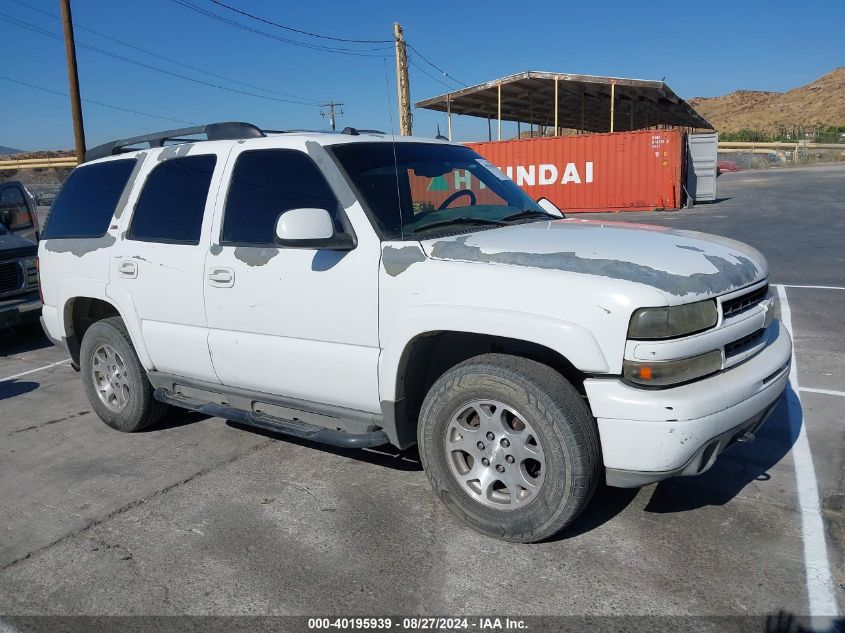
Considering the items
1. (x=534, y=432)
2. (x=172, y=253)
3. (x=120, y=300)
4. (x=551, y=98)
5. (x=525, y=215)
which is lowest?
(x=534, y=432)

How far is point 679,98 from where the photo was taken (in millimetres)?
29875

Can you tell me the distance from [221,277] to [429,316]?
146 centimetres

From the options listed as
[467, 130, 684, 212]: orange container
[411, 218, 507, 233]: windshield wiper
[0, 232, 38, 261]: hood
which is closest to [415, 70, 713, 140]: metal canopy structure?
[467, 130, 684, 212]: orange container

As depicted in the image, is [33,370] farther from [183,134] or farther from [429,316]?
[429,316]

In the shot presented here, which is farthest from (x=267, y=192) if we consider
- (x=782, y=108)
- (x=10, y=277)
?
A: (x=782, y=108)

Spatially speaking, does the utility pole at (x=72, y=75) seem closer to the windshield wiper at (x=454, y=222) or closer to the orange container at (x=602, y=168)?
the orange container at (x=602, y=168)

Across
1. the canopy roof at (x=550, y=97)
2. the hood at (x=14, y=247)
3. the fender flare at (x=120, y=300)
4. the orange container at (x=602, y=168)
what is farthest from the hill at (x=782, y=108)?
the fender flare at (x=120, y=300)

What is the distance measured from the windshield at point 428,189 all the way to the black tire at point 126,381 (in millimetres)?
2206

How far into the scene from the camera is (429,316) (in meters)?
3.31

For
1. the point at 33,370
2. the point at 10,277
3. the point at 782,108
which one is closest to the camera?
the point at 33,370

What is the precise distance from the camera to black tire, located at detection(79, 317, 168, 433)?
496 cm

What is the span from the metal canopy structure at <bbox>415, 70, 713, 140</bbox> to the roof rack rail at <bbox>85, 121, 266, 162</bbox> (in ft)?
70.5

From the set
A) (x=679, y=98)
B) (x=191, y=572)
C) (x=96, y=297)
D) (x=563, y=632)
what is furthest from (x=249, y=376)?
→ (x=679, y=98)

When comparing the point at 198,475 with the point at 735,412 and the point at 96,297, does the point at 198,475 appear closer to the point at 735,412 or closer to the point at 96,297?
the point at 96,297
